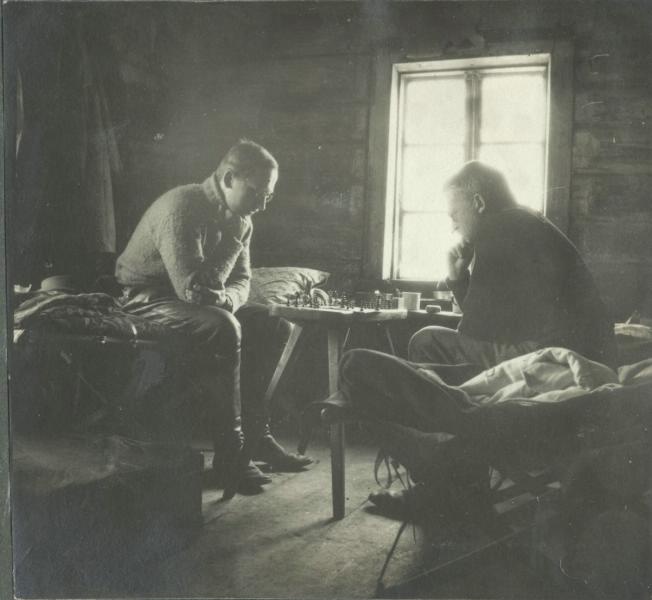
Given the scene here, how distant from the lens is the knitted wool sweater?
260 cm

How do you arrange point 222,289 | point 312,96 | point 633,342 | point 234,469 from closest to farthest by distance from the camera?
point 633,342, point 234,469, point 222,289, point 312,96

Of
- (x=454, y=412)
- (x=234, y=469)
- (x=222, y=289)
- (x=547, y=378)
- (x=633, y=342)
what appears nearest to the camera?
(x=454, y=412)

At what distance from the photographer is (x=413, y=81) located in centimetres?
285

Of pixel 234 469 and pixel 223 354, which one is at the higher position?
pixel 223 354

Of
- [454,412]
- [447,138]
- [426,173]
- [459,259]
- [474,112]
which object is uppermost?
[474,112]

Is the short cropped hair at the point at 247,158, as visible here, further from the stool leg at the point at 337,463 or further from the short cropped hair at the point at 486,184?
the stool leg at the point at 337,463

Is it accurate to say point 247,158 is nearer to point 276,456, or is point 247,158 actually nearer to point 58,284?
point 58,284

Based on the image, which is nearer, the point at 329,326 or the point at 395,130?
the point at 329,326

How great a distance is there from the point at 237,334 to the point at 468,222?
110 centimetres

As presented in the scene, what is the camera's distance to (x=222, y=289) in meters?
2.60

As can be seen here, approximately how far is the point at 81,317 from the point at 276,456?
3.30ft

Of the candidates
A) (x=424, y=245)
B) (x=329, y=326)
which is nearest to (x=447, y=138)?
(x=424, y=245)

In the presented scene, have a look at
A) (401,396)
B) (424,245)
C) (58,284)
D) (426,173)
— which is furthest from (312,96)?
(401,396)

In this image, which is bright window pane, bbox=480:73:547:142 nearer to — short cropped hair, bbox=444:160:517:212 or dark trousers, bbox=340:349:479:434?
short cropped hair, bbox=444:160:517:212
